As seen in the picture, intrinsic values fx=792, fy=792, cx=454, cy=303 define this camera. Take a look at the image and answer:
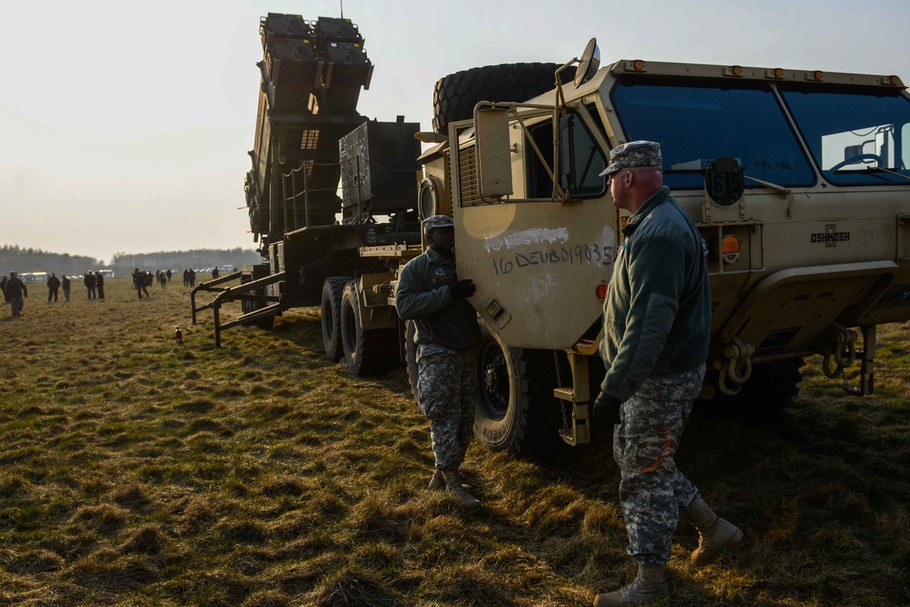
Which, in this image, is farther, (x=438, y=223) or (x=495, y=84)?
(x=495, y=84)

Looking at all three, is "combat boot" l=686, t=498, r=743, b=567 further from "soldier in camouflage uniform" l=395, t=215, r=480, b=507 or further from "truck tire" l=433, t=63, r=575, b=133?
"truck tire" l=433, t=63, r=575, b=133

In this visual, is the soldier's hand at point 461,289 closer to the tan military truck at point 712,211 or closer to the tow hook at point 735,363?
the tan military truck at point 712,211

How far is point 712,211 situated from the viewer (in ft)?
12.7

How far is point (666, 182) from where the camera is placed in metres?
4.08

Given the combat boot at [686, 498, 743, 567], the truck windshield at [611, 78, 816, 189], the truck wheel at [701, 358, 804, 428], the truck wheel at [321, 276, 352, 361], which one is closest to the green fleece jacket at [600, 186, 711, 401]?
the combat boot at [686, 498, 743, 567]

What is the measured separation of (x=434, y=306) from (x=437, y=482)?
3.71 ft

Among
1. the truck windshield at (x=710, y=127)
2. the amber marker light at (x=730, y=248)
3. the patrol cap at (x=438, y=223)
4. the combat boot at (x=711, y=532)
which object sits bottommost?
the combat boot at (x=711, y=532)

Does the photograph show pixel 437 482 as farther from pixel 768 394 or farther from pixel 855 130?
pixel 855 130

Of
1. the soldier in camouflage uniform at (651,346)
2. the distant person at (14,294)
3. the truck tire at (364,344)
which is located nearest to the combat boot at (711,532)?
the soldier in camouflage uniform at (651,346)

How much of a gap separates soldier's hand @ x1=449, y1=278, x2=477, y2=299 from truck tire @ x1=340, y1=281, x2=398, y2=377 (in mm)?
4026

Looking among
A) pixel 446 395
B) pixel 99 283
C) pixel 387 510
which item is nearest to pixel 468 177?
pixel 446 395

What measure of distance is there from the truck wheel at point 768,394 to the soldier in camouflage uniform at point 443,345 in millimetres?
2377

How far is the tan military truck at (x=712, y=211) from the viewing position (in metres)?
4.04

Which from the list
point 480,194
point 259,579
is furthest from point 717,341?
point 259,579
